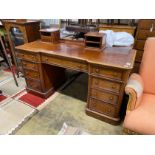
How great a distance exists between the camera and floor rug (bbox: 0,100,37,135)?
1.58 meters

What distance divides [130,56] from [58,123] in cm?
111

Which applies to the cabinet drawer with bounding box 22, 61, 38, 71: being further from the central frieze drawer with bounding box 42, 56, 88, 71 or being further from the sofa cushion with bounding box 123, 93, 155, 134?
the sofa cushion with bounding box 123, 93, 155, 134

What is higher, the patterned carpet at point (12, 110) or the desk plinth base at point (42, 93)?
the desk plinth base at point (42, 93)

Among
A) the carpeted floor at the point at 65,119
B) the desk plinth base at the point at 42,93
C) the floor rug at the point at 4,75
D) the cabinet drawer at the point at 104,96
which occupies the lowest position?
the carpeted floor at the point at 65,119

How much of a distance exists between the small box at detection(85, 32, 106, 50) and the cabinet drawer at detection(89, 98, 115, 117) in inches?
25.0

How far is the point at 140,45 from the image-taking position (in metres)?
2.29

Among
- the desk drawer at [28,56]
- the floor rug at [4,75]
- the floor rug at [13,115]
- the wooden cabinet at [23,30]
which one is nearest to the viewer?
the floor rug at [13,115]

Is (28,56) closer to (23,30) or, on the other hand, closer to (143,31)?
(23,30)

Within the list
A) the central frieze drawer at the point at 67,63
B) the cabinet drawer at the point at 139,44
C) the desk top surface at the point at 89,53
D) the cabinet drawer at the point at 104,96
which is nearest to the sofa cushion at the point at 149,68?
the desk top surface at the point at 89,53

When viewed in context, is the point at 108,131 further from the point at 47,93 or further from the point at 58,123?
the point at 47,93

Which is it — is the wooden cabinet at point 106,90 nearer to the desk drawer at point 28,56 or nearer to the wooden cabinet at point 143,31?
the desk drawer at point 28,56

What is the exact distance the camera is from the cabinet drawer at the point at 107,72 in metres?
1.31

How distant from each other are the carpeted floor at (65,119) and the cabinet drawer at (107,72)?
62 cm
